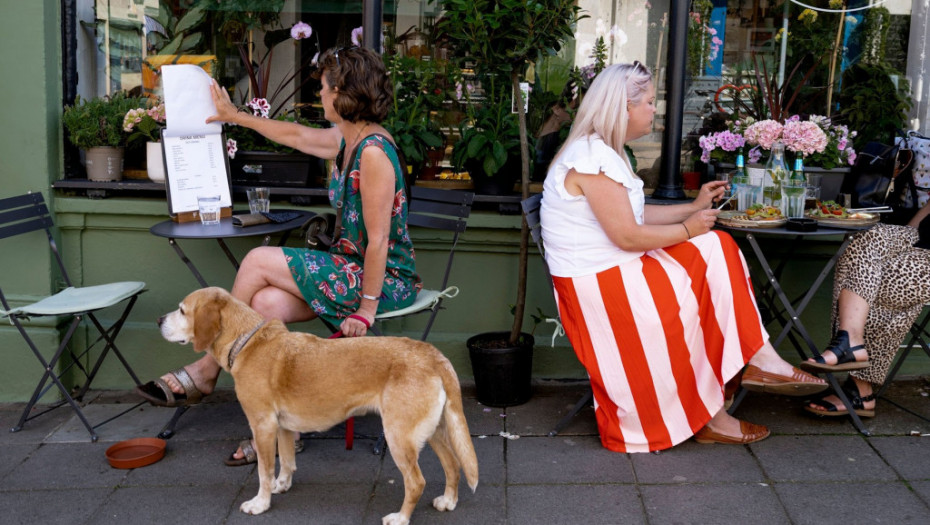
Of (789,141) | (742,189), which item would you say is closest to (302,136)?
(742,189)

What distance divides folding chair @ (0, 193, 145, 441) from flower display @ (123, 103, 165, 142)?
1.98ft

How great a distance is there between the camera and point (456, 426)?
10.6 ft

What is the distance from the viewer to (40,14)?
4.73 meters

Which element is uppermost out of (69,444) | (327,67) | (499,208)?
(327,67)

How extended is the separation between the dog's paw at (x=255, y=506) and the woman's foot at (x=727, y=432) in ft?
6.25

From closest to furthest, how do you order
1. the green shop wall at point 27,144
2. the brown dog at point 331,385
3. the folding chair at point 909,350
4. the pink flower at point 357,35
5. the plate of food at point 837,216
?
the brown dog at point 331,385 < the plate of food at point 837,216 < the folding chair at point 909,350 < the green shop wall at point 27,144 < the pink flower at point 357,35

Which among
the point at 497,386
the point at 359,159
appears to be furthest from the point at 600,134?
the point at 497,386

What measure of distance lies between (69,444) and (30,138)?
1645mm

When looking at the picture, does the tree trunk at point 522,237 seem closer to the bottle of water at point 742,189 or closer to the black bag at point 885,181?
the bottle of water at point 742,189

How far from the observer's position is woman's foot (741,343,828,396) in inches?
155

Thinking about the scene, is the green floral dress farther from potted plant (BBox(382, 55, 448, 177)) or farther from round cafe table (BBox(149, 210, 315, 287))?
Answer: potted plant (BBox(382, 55, 448, 177))

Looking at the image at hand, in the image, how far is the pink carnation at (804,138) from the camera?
14.8 ft

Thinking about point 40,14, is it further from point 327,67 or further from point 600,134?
point 600,134

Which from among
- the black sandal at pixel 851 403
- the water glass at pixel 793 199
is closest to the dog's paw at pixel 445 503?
the black sandal at pixel 851 403
